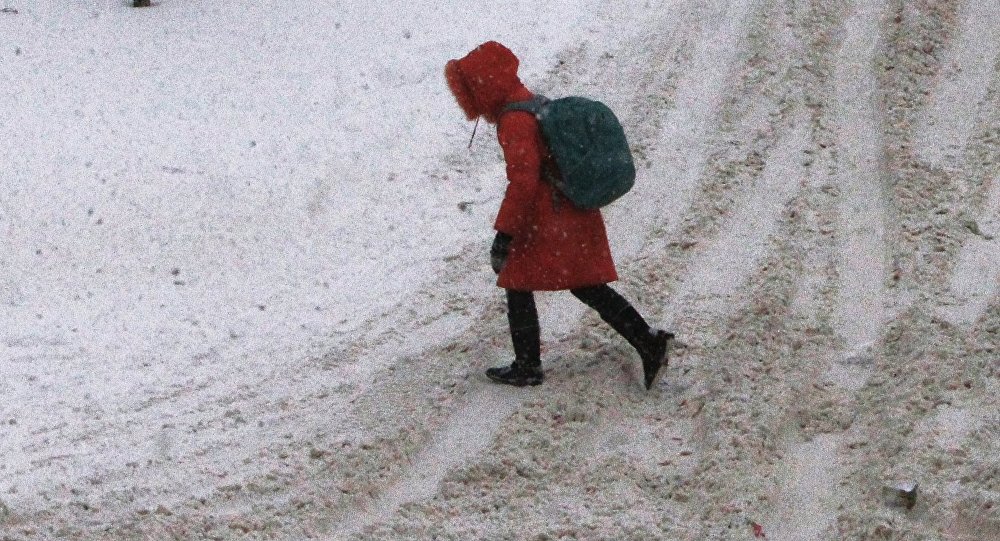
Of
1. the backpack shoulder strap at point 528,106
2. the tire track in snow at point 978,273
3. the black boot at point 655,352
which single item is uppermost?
the backpack shoulder strap at point 528,106

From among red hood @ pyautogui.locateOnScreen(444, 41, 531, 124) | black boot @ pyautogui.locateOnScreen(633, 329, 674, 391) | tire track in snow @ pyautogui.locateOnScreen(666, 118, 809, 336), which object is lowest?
tire track in snow @ pyautogui.locateOnScreen(666, 118, 809, 336)

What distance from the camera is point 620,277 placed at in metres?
7.79

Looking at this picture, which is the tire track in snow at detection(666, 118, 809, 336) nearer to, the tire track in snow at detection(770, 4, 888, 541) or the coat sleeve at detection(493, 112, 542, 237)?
the tire track in snow at detection(770, 4, 888, 541)

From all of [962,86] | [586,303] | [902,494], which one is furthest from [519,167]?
[962,86]

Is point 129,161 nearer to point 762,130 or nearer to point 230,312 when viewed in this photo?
point 230,312

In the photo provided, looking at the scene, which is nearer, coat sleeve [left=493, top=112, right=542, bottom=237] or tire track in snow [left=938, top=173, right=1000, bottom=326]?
coat sleeve [left=493, top=112, right=542, bottom=237]

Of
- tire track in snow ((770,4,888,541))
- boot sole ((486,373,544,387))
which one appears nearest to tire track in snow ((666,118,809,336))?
tire track in snow ((770,4,888,541))

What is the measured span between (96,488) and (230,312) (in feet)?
6.31

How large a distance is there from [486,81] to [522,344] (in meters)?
1.26

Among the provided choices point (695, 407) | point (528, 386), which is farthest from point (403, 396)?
point (695, 407)

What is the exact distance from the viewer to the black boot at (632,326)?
21.2 ft

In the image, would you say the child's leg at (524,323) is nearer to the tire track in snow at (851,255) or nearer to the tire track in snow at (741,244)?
the tire track in snow at (741,244)

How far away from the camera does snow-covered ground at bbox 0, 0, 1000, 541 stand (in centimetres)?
575

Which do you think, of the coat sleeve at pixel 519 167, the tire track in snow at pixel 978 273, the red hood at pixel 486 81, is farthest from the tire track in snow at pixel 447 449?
the tire track in snow at pixel 978 273
